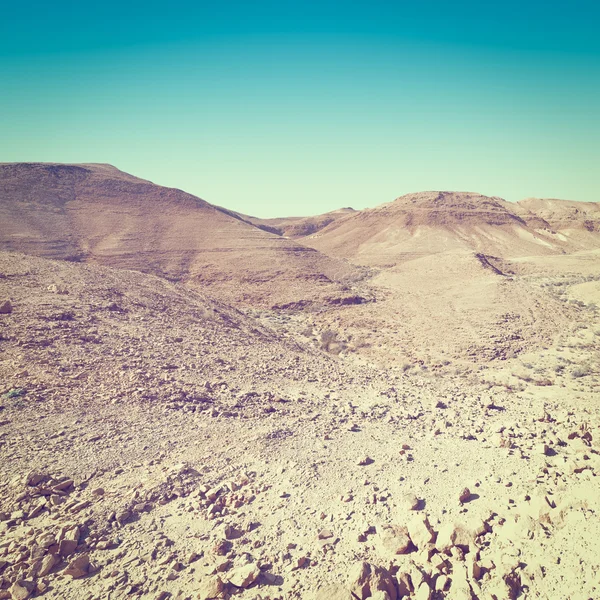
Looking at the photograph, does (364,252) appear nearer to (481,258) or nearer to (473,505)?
(481,258)

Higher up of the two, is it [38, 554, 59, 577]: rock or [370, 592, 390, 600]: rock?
[370, 592, 390, 600]: rock

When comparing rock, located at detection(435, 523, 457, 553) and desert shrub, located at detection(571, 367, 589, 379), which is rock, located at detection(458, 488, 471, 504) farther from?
desert shrub, located at detection(571, 367, 589, 379)

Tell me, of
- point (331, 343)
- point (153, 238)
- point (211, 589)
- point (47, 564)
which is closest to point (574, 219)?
point (153, 238)

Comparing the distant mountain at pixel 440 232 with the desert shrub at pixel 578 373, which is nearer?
the desert shrub at pixel 578 373

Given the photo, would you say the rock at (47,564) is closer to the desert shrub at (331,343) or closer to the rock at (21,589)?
the rock at (21,589)

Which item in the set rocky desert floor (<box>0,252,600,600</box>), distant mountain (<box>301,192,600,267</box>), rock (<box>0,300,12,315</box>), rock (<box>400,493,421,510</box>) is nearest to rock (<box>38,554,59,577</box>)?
rocky desert floor (<box>0,252,600,600</box>)

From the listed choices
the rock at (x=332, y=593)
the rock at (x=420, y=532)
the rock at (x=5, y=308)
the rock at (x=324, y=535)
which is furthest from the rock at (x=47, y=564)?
the rock at (x=5, y=308)
